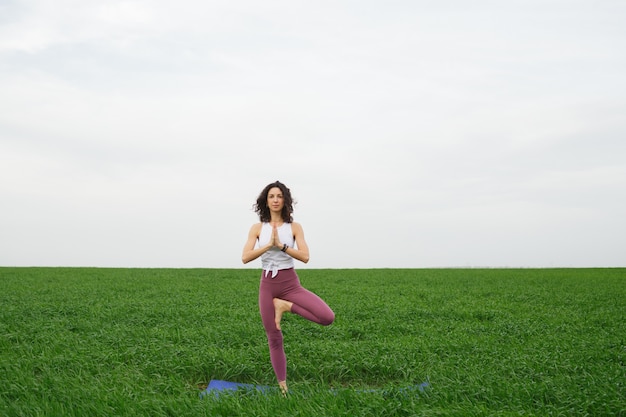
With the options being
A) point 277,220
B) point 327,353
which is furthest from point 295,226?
point 327,353

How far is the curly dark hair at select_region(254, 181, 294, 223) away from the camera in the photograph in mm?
6979

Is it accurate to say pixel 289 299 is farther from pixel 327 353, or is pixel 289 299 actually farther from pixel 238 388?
pixel 327 353

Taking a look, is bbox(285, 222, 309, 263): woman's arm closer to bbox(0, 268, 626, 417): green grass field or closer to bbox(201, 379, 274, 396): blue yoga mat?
bbox(0, 268, 626, 417): green grass field

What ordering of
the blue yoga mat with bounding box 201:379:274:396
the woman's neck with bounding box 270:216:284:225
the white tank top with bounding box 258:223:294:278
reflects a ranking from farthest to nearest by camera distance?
the blue yoga mat with bounding box 201:379:274:396 → the woman's neck with bounding box 270:216:284:225 → the white tank top with bounding box 258:223:294:278

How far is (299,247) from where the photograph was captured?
677 centimetres

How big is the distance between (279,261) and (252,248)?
0.40m

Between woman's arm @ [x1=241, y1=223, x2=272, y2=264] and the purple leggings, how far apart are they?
0.29 meters

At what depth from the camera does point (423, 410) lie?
6098mm

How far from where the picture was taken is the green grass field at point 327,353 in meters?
6.55

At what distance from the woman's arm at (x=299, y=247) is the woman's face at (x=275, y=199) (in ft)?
0.93

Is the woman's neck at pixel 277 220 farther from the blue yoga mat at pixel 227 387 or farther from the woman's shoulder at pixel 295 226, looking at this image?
the blue yoga mat at pixel 227 387

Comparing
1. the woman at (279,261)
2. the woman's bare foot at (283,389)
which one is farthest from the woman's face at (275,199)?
the woman's bare foot at (283,389)

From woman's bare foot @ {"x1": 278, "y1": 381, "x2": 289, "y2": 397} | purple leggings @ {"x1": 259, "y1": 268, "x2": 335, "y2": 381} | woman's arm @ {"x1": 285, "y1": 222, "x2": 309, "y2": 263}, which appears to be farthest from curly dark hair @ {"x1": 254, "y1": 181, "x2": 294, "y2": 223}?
woman's bare foot @ {"x1": 278, "y1": 381, "x2": 289, "y2": 397}

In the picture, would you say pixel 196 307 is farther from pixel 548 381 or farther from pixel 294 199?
pixel 548 381
